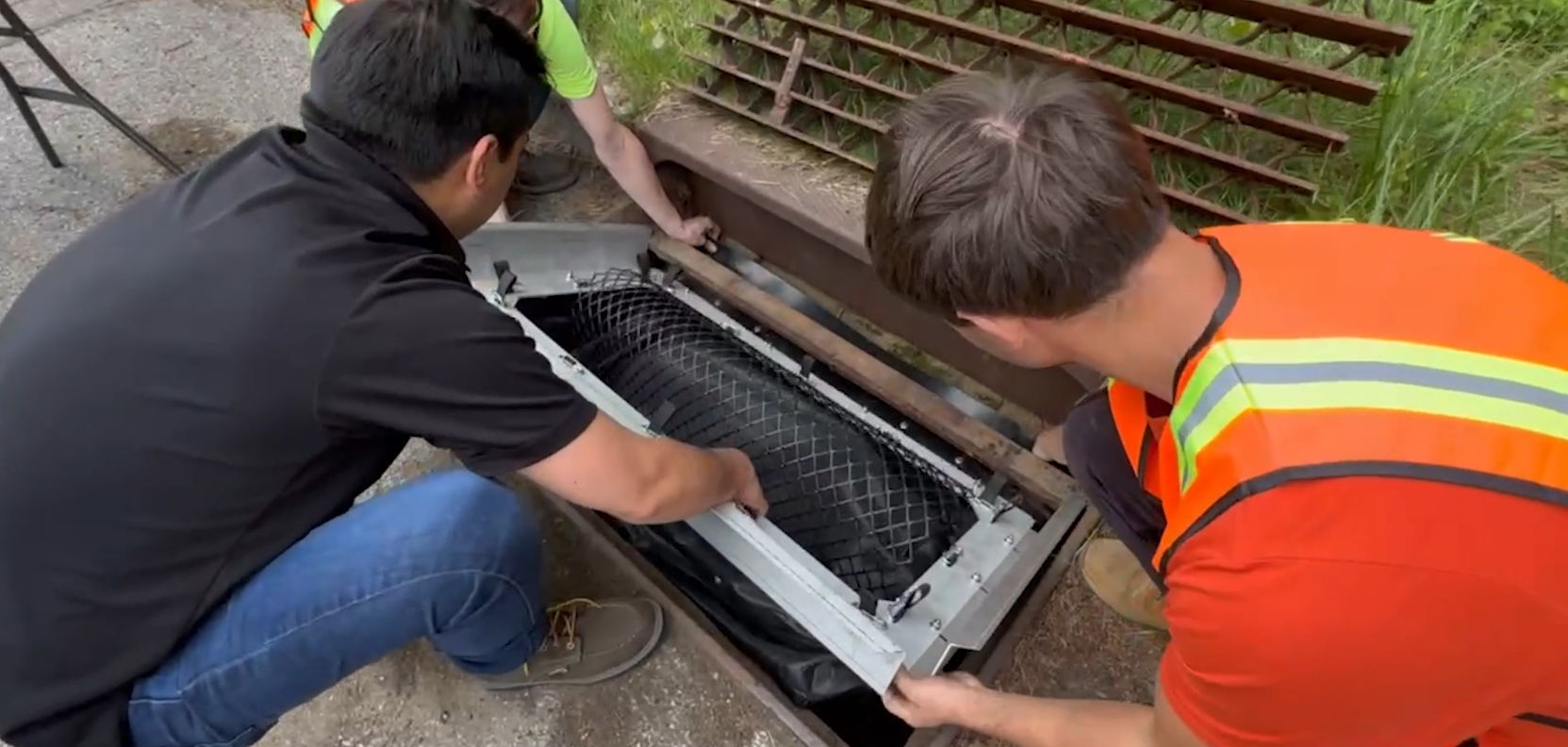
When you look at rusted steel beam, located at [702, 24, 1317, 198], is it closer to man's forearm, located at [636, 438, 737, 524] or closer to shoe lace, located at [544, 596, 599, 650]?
man's forearm, located at [636, 438, 737, 524]

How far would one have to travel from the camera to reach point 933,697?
65.5 inches

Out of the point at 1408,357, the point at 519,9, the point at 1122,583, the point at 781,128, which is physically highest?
the point at 519,9

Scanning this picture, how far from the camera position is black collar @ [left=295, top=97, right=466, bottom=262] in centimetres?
153

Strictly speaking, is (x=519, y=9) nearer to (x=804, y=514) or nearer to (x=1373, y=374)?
(x=804, y=514)

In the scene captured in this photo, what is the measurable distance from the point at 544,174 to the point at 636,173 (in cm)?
70

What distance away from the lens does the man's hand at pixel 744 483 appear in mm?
1868

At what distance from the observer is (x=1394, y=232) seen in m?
1.21

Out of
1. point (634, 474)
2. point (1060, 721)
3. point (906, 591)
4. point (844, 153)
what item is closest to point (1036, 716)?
point (1060, 721)

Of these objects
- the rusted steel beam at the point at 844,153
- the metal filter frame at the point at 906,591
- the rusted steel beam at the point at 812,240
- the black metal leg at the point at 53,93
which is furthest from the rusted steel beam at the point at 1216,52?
the black metal leg at the point at 53,93

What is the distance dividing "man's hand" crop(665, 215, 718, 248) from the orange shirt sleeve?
193cm

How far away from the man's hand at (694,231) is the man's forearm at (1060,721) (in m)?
1.58

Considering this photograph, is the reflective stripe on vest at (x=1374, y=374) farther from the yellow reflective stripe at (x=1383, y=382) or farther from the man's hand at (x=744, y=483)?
the man's hand at (x=744, y=483)

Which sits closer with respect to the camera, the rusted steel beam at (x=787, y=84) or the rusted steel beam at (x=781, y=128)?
the rusted steel beam at (x=781, y=128)

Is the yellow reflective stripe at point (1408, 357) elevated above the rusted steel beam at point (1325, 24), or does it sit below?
above
